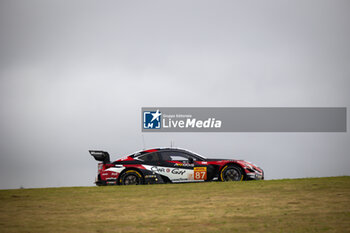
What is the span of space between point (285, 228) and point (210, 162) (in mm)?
7355

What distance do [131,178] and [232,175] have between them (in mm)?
3258

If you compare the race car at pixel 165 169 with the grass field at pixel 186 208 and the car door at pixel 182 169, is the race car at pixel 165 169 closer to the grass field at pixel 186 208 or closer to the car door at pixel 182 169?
the car door at pixel 182 169

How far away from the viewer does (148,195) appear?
11797 mm

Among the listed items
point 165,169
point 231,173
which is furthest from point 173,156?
point 231,173

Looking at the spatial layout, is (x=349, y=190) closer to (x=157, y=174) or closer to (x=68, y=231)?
(x=157, y=174)

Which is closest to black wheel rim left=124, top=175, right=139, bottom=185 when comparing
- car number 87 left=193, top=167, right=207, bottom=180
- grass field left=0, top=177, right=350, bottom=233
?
grass field left=0, top=177, right=350, bottom=233

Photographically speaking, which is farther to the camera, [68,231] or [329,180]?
→ [329,180]

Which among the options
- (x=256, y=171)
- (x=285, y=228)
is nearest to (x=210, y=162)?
(x=256, y=171)

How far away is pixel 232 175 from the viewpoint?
14602 mm

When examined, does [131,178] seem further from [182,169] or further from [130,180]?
[182,169]

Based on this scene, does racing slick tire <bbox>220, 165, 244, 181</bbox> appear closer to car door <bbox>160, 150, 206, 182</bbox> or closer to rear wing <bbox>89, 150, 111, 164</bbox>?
car door <bbox>160, 150, 206, 182</bbox>

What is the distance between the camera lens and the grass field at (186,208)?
773 cm

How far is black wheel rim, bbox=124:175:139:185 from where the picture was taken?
14484mm

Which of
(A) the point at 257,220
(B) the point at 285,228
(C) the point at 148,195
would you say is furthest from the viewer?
(C) the point at 148,195
